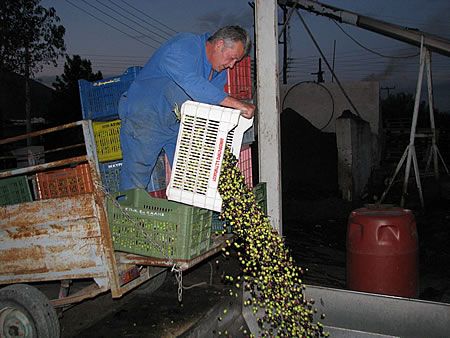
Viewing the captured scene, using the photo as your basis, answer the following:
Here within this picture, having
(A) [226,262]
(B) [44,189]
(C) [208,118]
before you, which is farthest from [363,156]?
(C) [208,118]

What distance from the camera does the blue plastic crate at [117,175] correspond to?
4.48 metres

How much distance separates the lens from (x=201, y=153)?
311 cm

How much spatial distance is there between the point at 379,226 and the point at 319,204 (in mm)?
6368

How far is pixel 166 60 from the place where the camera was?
139 inches

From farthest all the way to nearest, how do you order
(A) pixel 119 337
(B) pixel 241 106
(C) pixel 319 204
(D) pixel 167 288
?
(C) pixel 319 204, (D) pixel 167 288, (A) pixel 119 337, (B) pixel 241 106

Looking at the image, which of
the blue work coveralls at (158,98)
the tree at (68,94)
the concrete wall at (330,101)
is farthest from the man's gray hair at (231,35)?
the tree at (68,94)

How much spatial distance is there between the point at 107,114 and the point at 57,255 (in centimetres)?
241

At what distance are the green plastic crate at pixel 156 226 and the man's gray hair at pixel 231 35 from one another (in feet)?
4.24

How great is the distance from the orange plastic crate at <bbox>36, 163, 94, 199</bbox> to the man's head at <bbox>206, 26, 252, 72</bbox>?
2006 millimetres

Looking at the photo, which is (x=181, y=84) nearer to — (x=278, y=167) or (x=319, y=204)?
(x=278, y=167)

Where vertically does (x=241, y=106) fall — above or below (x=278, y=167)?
above

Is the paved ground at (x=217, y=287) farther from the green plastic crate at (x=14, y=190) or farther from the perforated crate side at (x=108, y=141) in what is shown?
the perforated crate side at (x=108, y=141)

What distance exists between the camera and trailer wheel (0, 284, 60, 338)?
10.9 feet

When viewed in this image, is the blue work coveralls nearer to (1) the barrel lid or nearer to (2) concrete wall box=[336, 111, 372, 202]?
(1) the barrel lid
